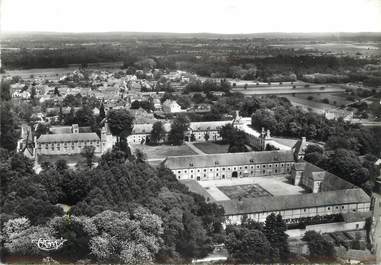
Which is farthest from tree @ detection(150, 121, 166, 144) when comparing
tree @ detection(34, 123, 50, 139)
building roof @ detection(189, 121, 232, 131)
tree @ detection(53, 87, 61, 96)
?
tree @ detection(53, 87, 61, 96)

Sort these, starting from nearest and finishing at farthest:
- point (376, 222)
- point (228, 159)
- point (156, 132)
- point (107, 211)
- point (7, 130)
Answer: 1. point (107, 211)
2. point (376, 222)
3. point (7, 130)
4. point (228, 159)
5. point (156, 132)

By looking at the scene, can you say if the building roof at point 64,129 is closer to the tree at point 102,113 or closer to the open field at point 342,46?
the tree at point 102,113

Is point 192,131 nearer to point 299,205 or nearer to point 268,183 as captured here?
point 268,183

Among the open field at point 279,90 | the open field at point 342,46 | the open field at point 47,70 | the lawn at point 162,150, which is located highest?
the open field at point 342,46

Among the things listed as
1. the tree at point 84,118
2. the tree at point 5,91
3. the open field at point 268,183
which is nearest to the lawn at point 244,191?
the open field at point 268,183

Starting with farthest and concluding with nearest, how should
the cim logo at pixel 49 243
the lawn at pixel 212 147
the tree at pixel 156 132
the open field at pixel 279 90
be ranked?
the open field at pixel 279 90, the tree at pixel 156 132, the lawn at pixel 212 147, the cim logo at pixel 49 243

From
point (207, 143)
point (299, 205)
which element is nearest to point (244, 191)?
point (299, 205)
